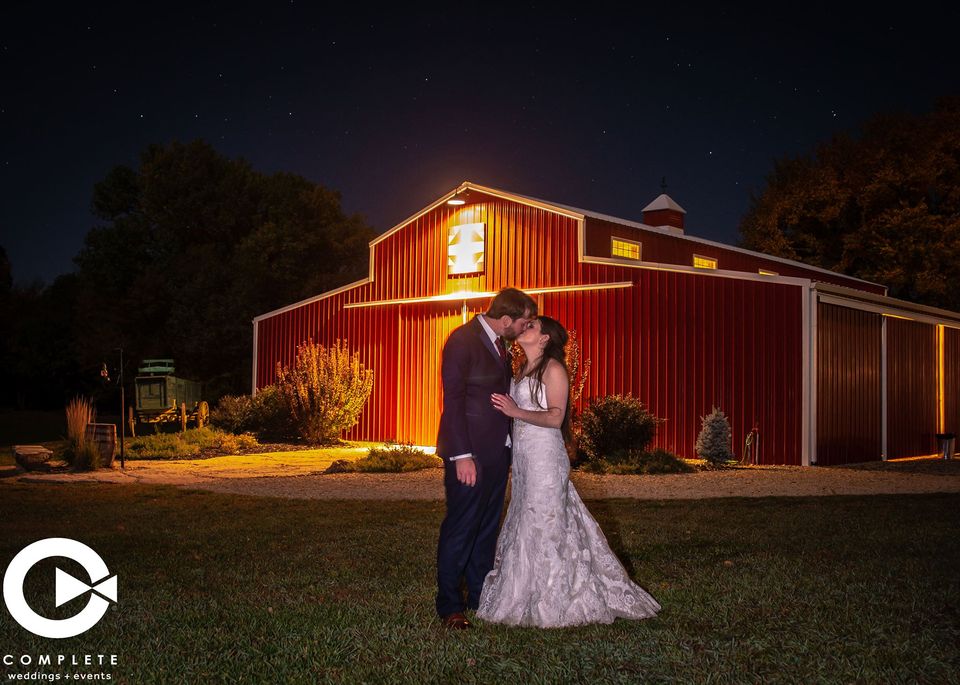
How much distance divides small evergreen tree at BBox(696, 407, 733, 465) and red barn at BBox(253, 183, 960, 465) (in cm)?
60

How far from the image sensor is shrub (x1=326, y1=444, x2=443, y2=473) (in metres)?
13.8

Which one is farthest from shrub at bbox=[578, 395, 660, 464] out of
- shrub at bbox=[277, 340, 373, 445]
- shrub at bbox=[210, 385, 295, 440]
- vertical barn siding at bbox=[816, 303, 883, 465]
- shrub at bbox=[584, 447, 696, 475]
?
shrub at bbox=[210, 385, 295, 440]

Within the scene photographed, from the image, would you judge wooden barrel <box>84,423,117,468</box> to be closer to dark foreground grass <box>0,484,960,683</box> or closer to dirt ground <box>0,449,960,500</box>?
dirt ground <box>0,449,960,500</box>

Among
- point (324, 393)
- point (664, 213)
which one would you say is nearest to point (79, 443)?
point (324, 393)

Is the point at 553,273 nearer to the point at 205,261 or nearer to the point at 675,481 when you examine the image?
the point at 675,481

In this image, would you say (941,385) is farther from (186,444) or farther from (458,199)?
(186,444)

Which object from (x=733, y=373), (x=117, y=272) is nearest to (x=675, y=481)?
(x=733, y=373)

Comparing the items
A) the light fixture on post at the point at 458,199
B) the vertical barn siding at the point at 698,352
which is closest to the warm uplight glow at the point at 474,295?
the vertical barn siding at the point at 698,352

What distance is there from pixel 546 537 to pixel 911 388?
15492 mm

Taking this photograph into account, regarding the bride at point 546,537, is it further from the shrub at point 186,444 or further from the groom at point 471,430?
the shrub at point 186,444

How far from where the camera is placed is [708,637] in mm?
4520

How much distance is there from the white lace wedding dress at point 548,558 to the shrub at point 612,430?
9.46 metres

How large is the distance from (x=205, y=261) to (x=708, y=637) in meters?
34.6

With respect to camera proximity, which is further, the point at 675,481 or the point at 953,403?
the point at 953,403
